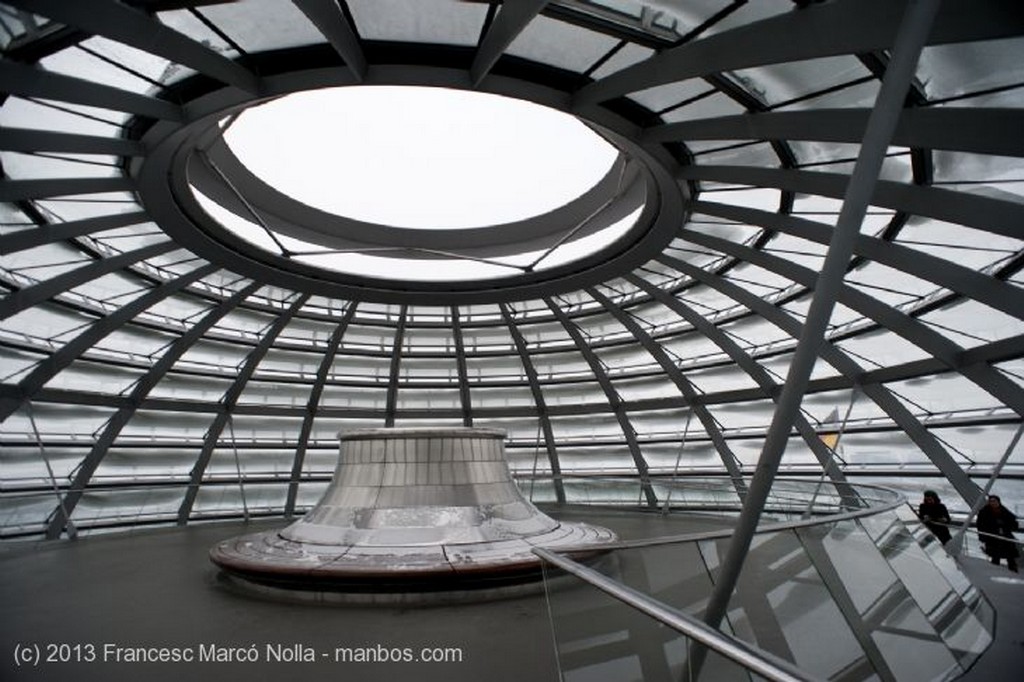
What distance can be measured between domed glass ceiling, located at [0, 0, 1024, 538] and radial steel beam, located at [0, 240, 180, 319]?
109 mm

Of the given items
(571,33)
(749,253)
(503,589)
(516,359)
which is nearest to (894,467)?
(749,253)

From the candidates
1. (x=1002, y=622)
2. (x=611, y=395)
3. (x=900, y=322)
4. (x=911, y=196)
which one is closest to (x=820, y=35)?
(x=911, y=196)

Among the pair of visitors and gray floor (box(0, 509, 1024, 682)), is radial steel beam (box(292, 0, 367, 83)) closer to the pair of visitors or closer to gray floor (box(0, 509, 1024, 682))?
gray floor (box(0, 509, 1024, 682))

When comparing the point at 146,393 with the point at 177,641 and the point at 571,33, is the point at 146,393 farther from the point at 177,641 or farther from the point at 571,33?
the point at 571,33

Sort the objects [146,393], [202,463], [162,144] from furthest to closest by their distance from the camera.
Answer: [202,463] < [146,393] < [162,144]

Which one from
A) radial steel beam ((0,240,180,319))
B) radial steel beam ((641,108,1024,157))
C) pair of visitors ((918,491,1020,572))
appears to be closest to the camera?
radial steel beam ((641,108,1024,157))

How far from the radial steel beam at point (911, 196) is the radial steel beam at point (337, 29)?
9266mm

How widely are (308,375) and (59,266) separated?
16.1m

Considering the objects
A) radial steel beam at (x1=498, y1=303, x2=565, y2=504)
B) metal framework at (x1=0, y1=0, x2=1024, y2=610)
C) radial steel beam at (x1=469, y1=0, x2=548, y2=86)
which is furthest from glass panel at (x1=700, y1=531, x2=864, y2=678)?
radial steel beam at (x1=498, y1=303, x2=565, y2=504)

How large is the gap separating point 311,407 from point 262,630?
28187 millimetres

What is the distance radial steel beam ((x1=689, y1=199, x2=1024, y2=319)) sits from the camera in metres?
14.9

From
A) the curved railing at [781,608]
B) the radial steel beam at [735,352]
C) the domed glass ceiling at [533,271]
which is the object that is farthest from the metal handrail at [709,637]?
the radial steel beam at [735,352]

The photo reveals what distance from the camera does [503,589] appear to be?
11000 millimetres

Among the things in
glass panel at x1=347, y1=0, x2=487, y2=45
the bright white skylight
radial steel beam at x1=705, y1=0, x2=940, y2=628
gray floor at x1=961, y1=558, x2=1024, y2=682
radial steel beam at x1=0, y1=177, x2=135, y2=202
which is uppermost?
the bright white skylight
